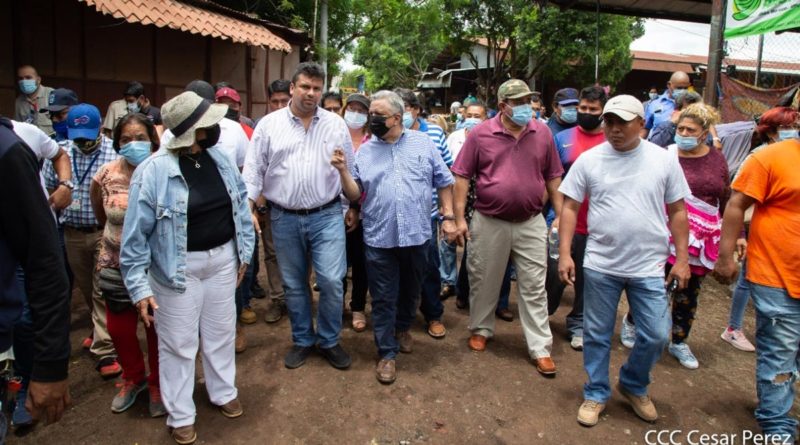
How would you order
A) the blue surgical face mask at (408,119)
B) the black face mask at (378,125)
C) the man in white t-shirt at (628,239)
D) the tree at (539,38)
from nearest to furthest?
the man in white t-shirt at (628,239) < the black face mask at (378,125) < the blue surgical face mask at (408,119) < the tree at (539,38)

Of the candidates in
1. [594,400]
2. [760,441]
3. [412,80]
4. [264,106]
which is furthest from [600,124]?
[412,80]

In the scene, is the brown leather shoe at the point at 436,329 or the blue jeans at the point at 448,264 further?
the blue jeans at the point at 448,264

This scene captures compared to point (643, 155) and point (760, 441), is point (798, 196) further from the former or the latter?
point (760, 441)

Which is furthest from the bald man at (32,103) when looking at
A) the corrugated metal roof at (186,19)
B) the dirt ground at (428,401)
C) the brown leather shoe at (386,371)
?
the brown leather shoe at (386,371)

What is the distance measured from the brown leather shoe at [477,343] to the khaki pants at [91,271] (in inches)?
104

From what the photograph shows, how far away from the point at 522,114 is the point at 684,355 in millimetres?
2192

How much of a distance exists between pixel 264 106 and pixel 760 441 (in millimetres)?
10728

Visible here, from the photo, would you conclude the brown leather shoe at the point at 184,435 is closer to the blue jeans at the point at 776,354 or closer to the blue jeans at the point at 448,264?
the blue jeans at the point at 448,264

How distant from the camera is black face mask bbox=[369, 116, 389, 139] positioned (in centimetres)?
343

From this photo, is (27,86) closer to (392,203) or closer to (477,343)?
(392,203)

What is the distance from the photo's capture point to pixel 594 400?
10.3 feet


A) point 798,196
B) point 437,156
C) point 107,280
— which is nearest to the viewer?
point 798,196

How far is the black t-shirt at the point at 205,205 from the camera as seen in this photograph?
2750 millimetres

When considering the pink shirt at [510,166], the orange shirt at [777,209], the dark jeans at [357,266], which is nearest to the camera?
the orange shirt at [777,209]
